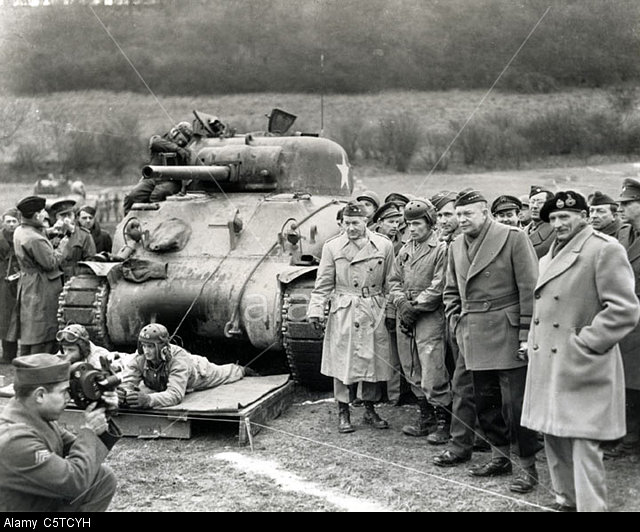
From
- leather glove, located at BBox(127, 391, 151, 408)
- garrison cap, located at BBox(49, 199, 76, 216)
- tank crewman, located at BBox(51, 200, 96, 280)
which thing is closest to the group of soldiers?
leather glove, located at BBox(127, 391, 151, 408)

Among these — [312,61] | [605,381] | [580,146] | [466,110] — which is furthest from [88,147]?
[605,381]

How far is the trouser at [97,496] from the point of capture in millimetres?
3912

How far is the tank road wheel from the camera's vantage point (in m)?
7.81

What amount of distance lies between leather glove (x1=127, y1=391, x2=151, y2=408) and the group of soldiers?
1491 millimetres

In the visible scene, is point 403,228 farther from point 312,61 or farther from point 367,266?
point 312,61

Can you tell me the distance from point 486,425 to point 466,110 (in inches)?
505

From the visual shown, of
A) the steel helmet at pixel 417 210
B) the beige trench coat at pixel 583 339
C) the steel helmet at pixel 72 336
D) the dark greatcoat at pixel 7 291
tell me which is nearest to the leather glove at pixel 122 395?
the steel helmet at pixel 72 336

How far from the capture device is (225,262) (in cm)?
812

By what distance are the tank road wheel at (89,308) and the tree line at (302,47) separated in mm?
9401

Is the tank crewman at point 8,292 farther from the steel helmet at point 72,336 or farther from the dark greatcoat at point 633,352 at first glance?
the dark greatcoat at point 633,352

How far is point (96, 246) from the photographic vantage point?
10.8 meters

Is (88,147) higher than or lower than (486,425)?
higher

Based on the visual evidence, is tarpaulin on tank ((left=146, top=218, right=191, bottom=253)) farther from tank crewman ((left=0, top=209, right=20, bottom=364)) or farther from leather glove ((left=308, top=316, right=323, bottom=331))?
tank crewman ((left=0, top=209, right=20, bottom=364))

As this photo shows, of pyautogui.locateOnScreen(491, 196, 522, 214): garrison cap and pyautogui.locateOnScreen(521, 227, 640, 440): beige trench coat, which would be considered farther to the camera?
pyautogui.locateOnScreen(491, 196, 522, 214): garrison cap
